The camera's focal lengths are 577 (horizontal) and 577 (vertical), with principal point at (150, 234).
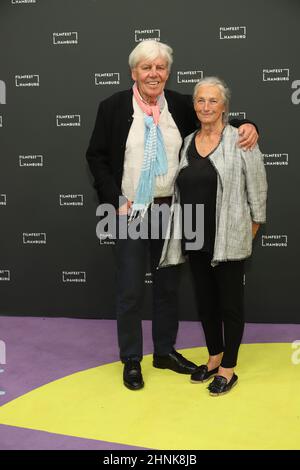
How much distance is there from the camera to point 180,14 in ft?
12.5

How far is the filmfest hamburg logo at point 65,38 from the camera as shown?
12.9ft

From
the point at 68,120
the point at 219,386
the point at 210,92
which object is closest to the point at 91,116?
the point at 68,120

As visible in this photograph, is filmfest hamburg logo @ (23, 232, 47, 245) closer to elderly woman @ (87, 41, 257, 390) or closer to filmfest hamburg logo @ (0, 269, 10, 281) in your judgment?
filmfest hamburg logo @ (0, 269, 10, 281)

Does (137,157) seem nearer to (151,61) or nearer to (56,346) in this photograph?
(151,61)

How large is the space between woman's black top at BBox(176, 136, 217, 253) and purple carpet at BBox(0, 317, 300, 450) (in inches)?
43.5

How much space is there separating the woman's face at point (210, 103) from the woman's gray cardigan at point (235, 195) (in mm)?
104

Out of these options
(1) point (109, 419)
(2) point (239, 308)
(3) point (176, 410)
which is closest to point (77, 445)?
(1) point (109, 419)

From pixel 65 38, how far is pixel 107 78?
40 centimetres

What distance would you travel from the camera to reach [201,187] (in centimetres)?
276

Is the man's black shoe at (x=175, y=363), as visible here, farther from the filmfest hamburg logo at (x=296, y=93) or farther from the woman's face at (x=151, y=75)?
the filmfest hamburg logo at (x=296, y=93)

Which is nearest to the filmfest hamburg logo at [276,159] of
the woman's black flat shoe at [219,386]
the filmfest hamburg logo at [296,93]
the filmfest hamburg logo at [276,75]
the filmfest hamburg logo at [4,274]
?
the filmfest hamburg logo at [296,93]

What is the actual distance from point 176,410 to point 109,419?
0.33m

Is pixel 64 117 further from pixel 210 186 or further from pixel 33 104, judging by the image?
pixel 210 186

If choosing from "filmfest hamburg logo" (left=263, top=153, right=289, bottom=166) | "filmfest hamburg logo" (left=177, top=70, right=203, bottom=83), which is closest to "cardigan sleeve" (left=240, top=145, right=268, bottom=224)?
"filmfest hamburg logo" (left=263, top=153, right=289, bottom=166)
